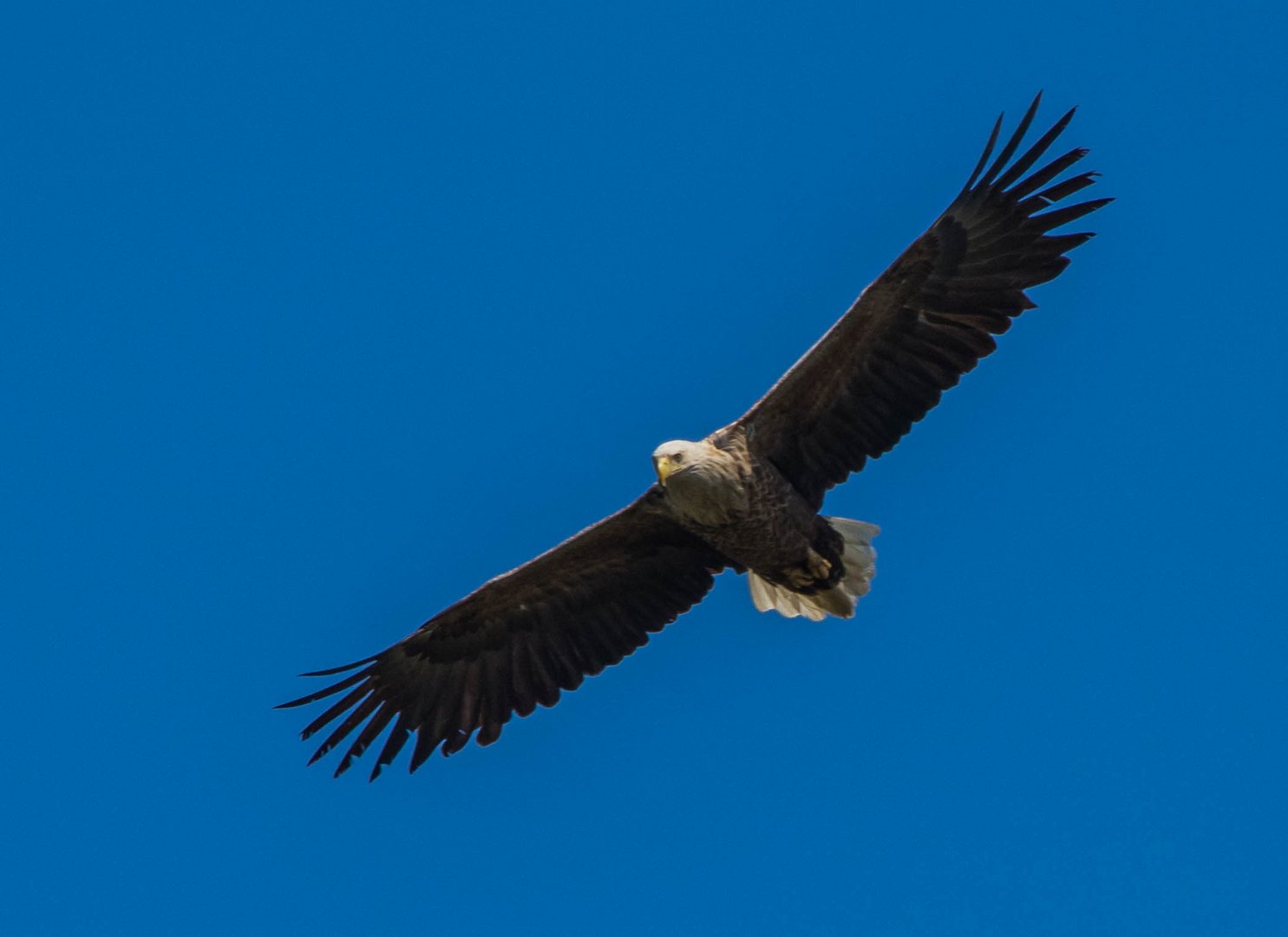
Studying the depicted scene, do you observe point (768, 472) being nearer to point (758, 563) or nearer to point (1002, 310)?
point (758, 563)

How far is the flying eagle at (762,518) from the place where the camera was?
38.0ft

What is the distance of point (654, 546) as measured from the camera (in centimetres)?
1230

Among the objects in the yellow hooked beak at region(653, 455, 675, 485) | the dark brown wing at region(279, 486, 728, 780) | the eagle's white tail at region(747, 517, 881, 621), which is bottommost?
the eagle's white tail at region(747, 517, 881, 621)

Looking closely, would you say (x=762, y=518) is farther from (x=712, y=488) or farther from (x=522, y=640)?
(x=522, y=640)

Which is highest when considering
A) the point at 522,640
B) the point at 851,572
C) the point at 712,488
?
the point at 522,640

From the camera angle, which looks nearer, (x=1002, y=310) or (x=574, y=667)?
(x=1002, y=310)

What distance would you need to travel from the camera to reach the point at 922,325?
11.8 meters

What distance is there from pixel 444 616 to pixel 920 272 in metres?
3.44

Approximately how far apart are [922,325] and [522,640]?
302 cm

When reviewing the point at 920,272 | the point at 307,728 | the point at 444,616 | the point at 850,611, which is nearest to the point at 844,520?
the point at 850,611

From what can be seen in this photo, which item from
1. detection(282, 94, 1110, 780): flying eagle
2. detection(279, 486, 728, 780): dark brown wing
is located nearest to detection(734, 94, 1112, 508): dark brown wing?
detection(282, 94, 1110, 780): flying eagle

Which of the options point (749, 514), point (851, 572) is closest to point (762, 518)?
point (749, 514)

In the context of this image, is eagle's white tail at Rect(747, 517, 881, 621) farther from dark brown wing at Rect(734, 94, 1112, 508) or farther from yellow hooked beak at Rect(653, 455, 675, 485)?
yellow hooked beak at Rect(653, 455, 675, 485)

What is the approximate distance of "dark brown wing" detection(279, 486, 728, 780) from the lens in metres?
12.3
